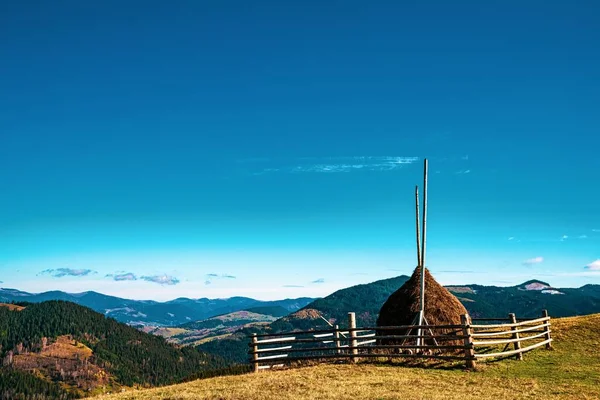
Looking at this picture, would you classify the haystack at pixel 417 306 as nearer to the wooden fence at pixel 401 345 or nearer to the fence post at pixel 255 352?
the wooden fence at pixel 401 345

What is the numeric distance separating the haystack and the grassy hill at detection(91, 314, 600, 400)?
17.6 ft

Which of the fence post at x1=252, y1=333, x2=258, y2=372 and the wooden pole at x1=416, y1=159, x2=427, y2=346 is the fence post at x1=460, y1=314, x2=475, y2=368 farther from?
the fence post at x1=252, y1=333, x2=258, y2=372

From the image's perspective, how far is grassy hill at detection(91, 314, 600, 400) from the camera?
16.6 meters

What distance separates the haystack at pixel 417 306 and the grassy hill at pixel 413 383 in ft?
17.6

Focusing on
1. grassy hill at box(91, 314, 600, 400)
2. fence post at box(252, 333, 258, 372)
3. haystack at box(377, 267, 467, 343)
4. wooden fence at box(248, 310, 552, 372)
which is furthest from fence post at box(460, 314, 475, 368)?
fence post at box(252, 333, 258, 372)

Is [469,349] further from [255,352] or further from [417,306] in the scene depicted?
[255,352]

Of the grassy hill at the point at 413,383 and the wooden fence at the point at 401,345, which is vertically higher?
the wooden fence at the point at 401,345

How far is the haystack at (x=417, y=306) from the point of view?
2895cm

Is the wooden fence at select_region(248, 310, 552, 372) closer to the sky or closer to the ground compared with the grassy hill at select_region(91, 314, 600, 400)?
closer to the sky

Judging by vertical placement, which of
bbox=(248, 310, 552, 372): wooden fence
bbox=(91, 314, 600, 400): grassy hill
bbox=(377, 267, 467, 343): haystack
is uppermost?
bbox=(377, 267, 467, 343): haystack

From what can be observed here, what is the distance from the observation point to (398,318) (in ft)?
97.1

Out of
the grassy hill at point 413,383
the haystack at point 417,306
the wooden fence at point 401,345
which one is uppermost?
the haystack at point 417,306

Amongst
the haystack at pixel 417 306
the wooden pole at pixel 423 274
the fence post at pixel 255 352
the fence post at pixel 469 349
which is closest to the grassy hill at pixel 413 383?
the fence post at pixel 469 349

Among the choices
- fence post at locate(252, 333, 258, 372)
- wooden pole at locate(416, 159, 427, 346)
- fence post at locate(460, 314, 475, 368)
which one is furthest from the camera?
wooden pole at locate(416, 159, 427, 346)
